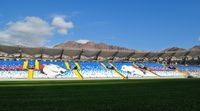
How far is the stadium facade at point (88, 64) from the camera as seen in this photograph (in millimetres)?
57344

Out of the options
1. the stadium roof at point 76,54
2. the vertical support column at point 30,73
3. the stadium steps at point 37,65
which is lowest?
the vertical support column at point 30,73

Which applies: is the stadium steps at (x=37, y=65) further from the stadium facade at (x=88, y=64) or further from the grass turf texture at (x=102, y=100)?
the grass turf texture at (x=102, y=100)

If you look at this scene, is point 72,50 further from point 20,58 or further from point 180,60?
point 180,60

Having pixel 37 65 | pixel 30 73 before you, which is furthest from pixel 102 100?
pixel 37 65

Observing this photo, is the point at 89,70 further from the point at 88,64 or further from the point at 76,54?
the point at 76,54

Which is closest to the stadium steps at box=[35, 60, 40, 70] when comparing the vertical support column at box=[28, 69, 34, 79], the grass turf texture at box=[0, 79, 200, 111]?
the vertical support column at box=[28, 69, 34, 79]

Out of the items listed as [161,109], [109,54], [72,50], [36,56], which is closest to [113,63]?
[109,54]

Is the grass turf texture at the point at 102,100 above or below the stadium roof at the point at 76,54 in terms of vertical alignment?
below

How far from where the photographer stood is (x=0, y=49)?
62.0 m

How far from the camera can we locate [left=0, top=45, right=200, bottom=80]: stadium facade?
5734 centimetres

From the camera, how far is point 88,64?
218ft

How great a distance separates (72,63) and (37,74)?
12403mm

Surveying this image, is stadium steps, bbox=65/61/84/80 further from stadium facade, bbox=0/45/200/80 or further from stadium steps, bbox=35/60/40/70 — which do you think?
stadium steps, bbox=35/60/40/70

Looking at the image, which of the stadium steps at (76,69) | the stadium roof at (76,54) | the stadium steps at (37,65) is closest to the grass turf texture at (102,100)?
the stadium steps at (76,69)
